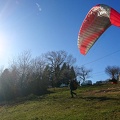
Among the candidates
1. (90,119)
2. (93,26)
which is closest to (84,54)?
(93,26)

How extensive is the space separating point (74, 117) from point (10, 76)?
120 ft

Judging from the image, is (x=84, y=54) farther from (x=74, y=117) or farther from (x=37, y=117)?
(x=37, y=117)

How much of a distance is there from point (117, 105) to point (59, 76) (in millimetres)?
66825

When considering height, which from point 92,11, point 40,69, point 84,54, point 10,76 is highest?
point 40,69

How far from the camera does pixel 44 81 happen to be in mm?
52156

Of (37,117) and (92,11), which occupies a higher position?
(92,11)

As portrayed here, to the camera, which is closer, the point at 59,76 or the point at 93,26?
the point at 93,26

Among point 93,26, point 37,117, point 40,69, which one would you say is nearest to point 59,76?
point 40,69

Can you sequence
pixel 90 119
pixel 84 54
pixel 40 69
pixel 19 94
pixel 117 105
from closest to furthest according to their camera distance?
pixel 84 54 → pixel 90 119 → pixel 117 105 → pixel 19 94 → pixel 40 69

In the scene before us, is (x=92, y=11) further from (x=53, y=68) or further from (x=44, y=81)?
(x=53, y=68)

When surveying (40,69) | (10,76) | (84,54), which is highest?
(40,69)

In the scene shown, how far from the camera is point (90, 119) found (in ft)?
49.3

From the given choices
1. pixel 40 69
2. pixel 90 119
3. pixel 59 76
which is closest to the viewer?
pixel 90 119

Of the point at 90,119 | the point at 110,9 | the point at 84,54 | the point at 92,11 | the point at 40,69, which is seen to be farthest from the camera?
the point at 40,69
